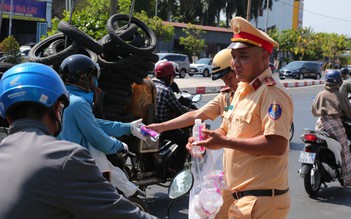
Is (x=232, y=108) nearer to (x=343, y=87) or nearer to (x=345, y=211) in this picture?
(x=345, y=211)

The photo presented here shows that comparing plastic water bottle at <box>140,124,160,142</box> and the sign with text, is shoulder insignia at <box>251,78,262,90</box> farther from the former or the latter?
the sign with text

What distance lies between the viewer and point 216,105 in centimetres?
393

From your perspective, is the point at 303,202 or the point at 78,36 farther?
the point at 303,202

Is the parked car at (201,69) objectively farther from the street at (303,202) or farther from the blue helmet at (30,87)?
the blue helmet at (30,87)

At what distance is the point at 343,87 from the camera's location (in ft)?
28.3

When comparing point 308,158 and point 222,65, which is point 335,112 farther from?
point 222,65

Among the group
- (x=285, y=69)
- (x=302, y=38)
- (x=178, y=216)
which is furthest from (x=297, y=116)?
(x=302, y=38)

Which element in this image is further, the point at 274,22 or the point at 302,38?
the point at 274,22

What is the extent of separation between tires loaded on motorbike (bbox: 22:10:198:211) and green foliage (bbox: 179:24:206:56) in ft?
131

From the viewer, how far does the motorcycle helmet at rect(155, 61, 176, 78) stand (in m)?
6.47

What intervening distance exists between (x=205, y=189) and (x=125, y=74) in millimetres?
3023

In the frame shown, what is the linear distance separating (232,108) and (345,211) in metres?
3.81

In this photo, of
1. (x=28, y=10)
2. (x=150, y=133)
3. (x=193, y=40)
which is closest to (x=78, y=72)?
(x=150, y=133)

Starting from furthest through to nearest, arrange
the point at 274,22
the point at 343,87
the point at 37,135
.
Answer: the point at 274,22, the point at 343,87, the point at 37,135
